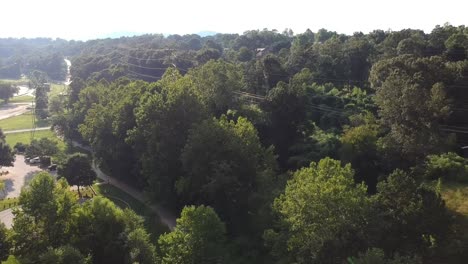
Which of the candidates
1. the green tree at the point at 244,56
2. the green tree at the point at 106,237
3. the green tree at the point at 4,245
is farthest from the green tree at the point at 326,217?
the green tree at the point at 244,56

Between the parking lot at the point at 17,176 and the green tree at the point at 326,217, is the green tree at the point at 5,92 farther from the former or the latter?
the green tree at the point at 326,217

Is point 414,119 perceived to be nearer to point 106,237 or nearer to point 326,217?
point 326,217

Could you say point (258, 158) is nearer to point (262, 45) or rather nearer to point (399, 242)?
point (399, 242)

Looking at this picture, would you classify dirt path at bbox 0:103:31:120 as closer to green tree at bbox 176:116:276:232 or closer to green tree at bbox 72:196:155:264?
green tree at bbox 176:116:276:232

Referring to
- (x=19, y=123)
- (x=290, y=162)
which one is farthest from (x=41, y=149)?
(x=290, y=162)

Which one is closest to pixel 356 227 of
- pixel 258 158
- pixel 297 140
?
pixel 258 158

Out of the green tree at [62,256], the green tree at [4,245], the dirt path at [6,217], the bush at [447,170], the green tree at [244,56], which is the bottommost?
the dirt path at [6,217]

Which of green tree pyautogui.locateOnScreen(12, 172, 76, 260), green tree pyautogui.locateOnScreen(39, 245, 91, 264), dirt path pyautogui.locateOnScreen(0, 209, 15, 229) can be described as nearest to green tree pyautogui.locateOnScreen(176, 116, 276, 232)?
green tree pyautogui.locateOnScreen(12, 172, 76, 260)
